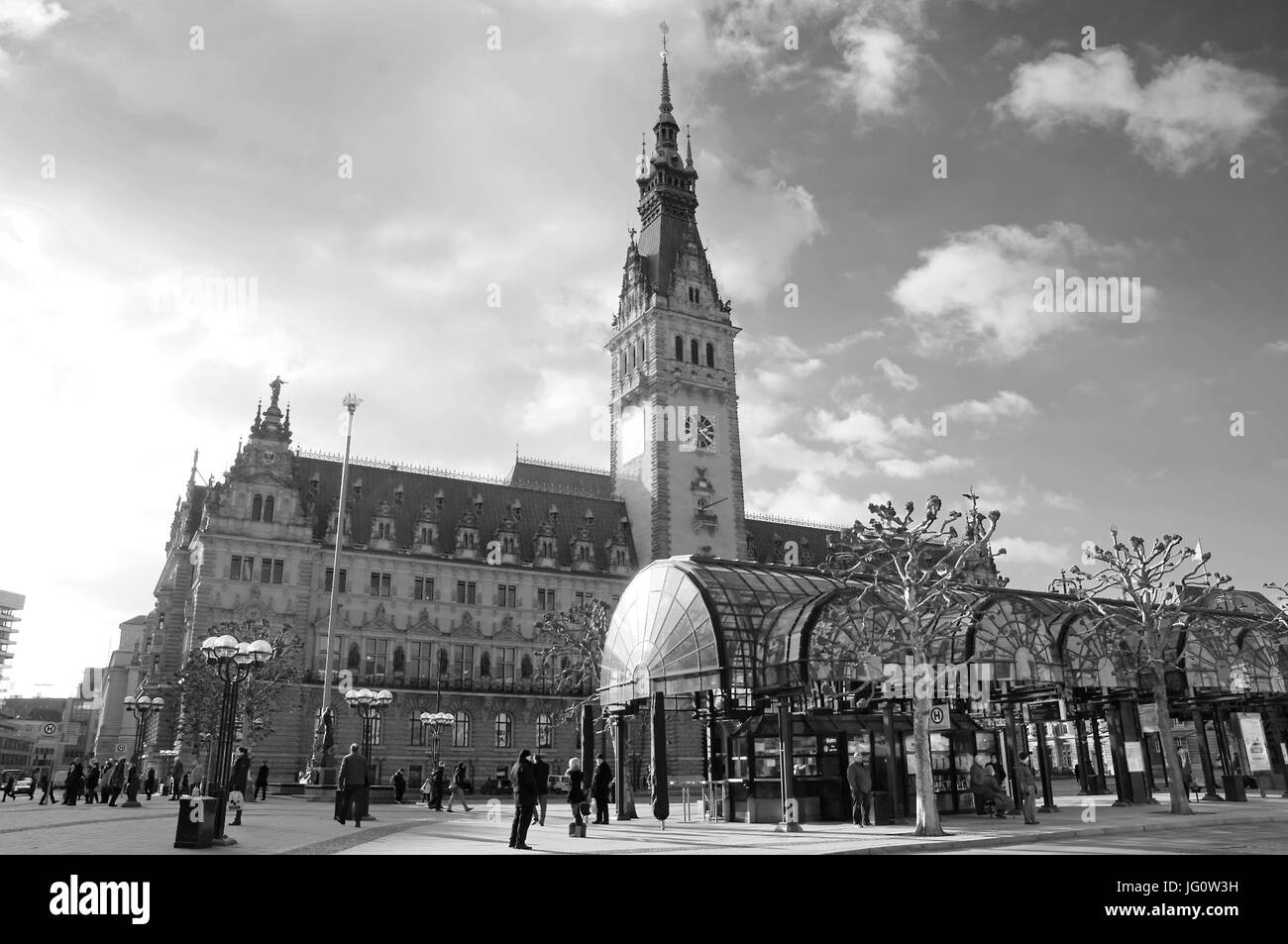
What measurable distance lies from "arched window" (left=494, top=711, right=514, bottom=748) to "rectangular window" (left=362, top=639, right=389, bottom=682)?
32.9 feet

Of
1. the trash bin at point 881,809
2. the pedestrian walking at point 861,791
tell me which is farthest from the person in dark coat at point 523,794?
the trash bin at point 881,809

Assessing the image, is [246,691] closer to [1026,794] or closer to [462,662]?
[462,662]

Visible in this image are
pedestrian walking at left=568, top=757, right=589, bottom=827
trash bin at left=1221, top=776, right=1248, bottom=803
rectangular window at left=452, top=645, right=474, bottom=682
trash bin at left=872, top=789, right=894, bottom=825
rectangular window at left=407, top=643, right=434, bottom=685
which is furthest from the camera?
rectangular window at left=452, top=645, right=474, bottom=682

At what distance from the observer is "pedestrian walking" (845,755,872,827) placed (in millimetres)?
28781

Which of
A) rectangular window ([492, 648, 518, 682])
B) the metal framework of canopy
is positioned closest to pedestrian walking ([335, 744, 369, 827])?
the metal framework of canopy

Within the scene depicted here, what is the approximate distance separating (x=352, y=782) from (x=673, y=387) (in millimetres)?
64746

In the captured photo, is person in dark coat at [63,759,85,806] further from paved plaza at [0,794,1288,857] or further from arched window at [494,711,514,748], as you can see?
arched window at [494,711,514,748]

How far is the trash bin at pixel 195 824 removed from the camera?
2028 centimetres

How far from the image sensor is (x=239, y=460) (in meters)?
72.8
